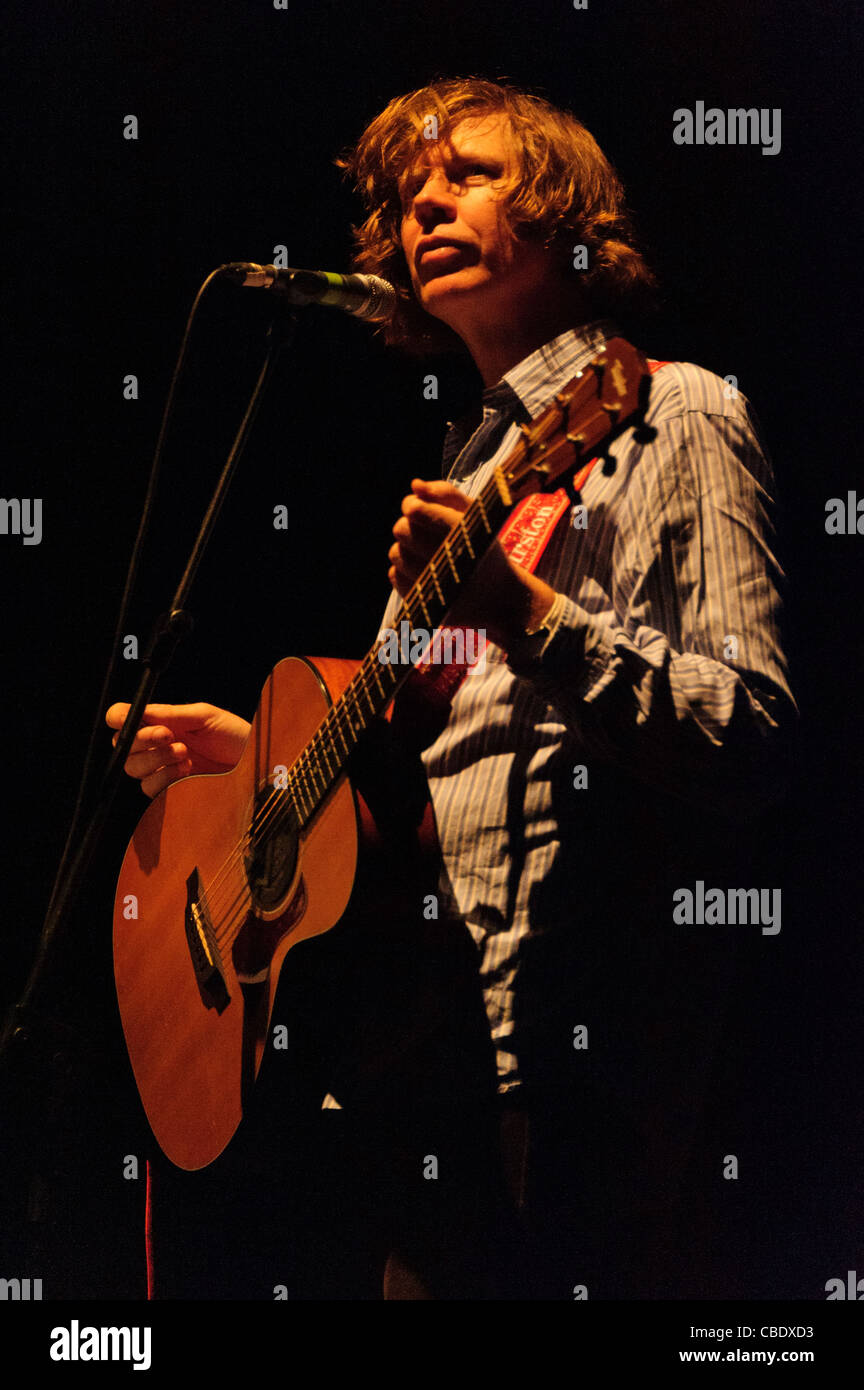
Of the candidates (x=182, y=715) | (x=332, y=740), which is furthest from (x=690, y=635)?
(x=182, y=715)

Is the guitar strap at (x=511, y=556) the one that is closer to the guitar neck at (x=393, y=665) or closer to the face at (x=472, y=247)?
the guitar neck at (x=393, y=665)

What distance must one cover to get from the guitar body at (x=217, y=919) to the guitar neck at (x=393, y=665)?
0.12ft

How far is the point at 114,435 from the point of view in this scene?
2314mm

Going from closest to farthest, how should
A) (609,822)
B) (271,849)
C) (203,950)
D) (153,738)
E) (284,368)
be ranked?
(609,822) → (271,849) → (203,950) → (153,738) → (284,368)

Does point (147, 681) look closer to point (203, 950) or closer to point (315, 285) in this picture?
point (203, 950)

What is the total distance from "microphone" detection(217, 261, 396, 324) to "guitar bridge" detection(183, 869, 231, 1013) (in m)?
0.84

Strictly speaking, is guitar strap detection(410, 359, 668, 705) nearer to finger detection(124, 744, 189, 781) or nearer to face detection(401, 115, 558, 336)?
face detection(401, 115, 558, 336)

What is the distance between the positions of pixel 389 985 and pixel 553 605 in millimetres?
547

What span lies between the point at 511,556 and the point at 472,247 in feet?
1.61

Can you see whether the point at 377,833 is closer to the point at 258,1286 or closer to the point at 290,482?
the point at 258,1286

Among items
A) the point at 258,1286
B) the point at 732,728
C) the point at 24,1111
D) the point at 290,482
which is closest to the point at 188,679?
the point at 290,482

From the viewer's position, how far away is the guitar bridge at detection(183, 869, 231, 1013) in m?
1.70

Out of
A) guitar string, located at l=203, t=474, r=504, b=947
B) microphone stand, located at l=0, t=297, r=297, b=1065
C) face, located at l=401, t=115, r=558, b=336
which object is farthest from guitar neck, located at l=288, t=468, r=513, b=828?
face, located at l=401, t=115, r=558, b=336

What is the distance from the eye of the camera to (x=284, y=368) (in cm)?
228
